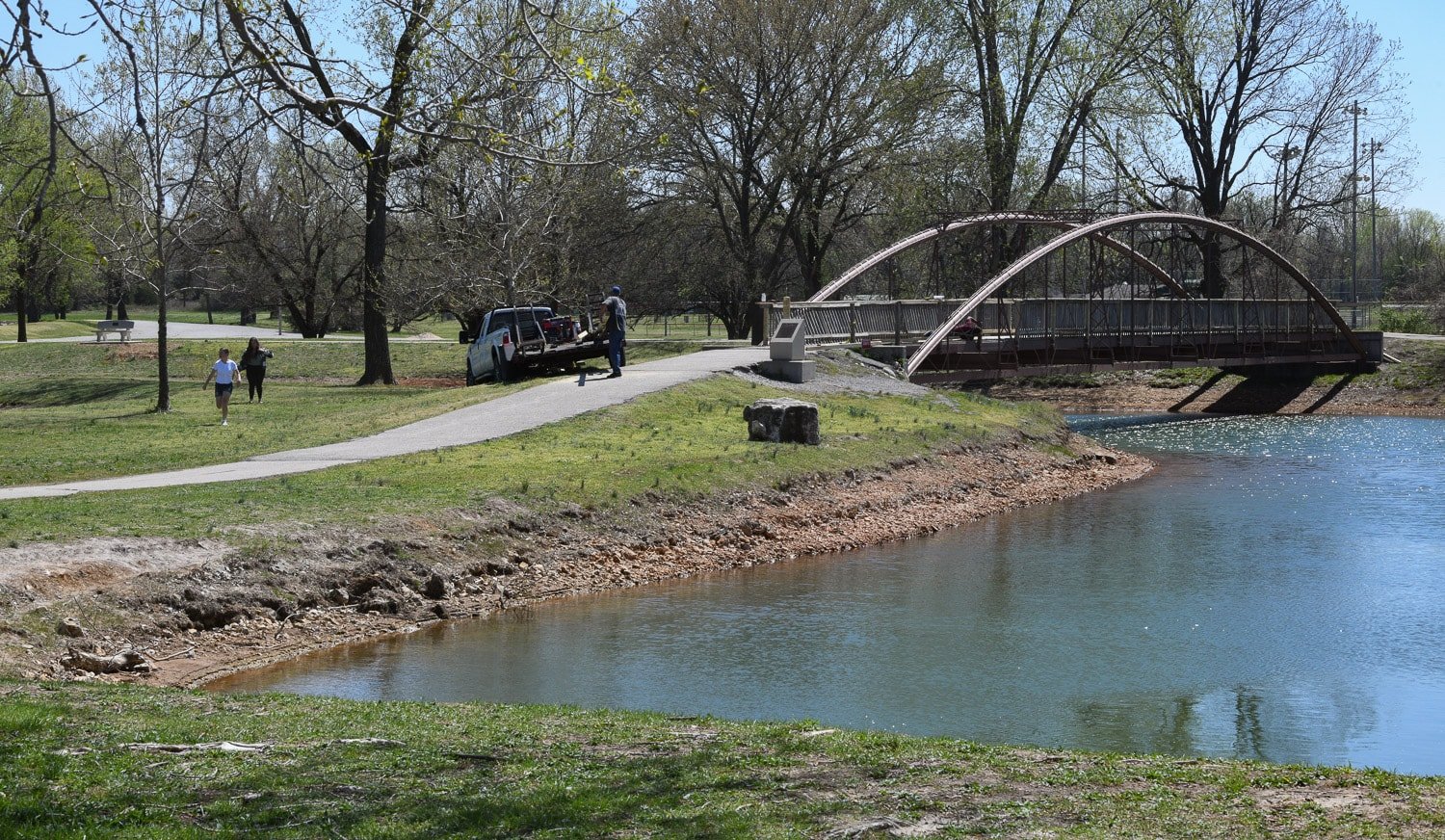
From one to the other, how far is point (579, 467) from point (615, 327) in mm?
7795

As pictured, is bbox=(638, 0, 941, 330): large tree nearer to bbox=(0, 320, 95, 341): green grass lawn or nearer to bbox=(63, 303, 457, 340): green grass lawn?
bbox=(0, 320, 95, 341): green grass lawn

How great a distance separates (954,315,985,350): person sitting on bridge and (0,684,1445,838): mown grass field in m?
30.3

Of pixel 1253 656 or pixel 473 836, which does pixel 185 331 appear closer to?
pixel 1253 656

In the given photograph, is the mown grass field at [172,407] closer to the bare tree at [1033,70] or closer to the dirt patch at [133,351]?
the dirt patch at [133,351]

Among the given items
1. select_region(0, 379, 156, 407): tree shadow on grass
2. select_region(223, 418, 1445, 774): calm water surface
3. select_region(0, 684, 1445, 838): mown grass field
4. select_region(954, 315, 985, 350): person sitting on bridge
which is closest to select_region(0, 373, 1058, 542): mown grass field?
select_region(223, 418, 1445, 774): calm water surface

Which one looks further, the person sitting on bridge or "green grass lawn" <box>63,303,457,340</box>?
"green grass lawn" <box>63,303,457,340</box>

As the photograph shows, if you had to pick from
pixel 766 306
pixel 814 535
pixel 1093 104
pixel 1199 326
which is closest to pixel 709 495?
pixel 814 535

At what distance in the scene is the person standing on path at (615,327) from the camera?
27.7 meters

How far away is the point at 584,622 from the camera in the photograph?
53.1 feet

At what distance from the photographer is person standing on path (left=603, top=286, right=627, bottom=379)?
27670mm

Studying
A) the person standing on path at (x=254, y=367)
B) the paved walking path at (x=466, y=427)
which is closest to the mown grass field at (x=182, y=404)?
the person standing on path at (x=254, y=367)

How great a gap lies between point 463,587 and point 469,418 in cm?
906

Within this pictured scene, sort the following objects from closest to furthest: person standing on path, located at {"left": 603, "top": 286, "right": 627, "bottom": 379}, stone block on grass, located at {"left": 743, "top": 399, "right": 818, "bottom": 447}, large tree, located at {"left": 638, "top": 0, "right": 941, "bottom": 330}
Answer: stone block on grass, located at {"left": 743, "top": 399, "right": 818, "bottom": 447}, person standing on path, located at {"left": 603, "top": 286, "right": 627, "bottom": 379}, large tree, located at {"left": 638, "top": 0, "right": 941, "bottom": 330}

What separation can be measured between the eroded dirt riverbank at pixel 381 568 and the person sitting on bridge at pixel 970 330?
14.2m
